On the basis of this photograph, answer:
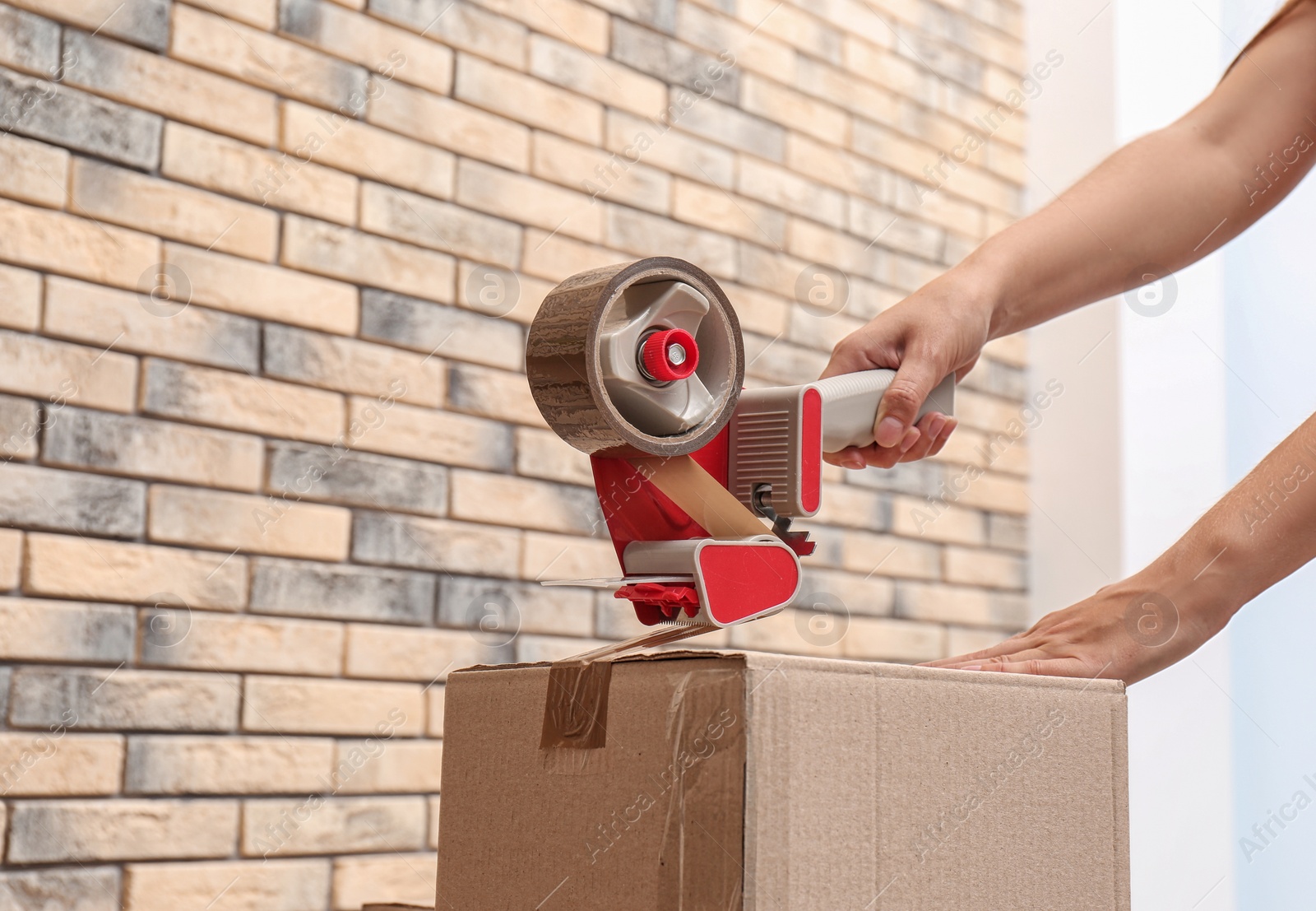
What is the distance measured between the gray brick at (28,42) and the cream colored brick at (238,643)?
622 mm

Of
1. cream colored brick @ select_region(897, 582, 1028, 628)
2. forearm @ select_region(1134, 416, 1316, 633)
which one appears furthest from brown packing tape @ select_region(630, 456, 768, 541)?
cream colored brick @ select_region(897, 582, 1028, 628)

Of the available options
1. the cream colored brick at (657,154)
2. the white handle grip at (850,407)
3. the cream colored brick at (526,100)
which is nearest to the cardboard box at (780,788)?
the white handle grip at (850,407)

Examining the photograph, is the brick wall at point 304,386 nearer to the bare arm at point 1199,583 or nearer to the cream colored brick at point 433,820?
the cream colored brick at point 433,820

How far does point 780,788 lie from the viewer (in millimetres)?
666

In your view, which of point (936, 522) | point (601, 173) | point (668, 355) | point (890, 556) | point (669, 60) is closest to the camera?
point (668, 355)

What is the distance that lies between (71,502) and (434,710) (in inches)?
21.3

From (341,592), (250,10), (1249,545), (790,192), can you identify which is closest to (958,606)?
(790,192)

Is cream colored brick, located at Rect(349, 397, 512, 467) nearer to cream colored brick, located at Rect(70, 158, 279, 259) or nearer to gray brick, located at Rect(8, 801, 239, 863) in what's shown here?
cream colored brick, located at Rect(70, 158, 279, 259)

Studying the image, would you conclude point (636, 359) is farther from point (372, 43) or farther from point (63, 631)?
point (372, 43)

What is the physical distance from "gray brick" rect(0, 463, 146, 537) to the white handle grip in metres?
0.82

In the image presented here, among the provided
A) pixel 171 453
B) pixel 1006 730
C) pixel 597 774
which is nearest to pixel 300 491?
pixel 171 453

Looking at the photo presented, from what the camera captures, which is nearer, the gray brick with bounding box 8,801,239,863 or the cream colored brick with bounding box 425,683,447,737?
the gray brick with bounding box 8,801,239,863

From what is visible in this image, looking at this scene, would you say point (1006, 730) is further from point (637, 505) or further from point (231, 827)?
point (231, 827)

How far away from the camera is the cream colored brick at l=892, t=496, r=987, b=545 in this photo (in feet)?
7.64
